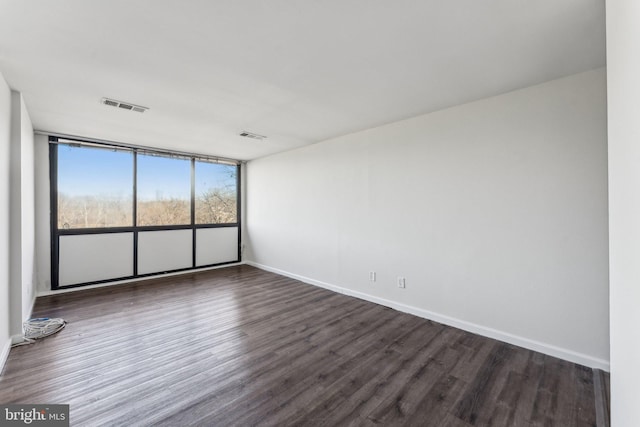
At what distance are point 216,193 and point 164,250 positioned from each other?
5.13 feet

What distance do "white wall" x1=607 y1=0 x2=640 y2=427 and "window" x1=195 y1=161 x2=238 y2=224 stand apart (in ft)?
19.5

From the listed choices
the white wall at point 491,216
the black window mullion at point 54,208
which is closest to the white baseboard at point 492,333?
the white wall at point 491,216

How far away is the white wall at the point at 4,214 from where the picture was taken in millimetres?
2268

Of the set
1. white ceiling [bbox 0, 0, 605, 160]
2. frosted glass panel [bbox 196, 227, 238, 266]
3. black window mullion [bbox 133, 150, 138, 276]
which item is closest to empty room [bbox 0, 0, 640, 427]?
white ceiling [bbox 0, 0, 605, 160]

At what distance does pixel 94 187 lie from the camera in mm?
4516

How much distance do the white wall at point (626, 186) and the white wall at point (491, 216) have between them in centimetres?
128

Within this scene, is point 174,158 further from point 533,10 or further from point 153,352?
point 533,10

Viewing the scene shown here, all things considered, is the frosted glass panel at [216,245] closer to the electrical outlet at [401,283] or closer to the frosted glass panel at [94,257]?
the frosted glass panel at [94,257]

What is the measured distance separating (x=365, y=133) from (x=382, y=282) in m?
2.14

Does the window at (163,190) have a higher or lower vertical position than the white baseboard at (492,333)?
higher

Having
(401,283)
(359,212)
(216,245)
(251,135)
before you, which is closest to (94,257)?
(216,245)

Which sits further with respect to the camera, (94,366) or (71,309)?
(71,309)

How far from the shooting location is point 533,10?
158 cm

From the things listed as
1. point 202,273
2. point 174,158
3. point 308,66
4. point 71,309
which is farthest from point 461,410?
point 174,158
